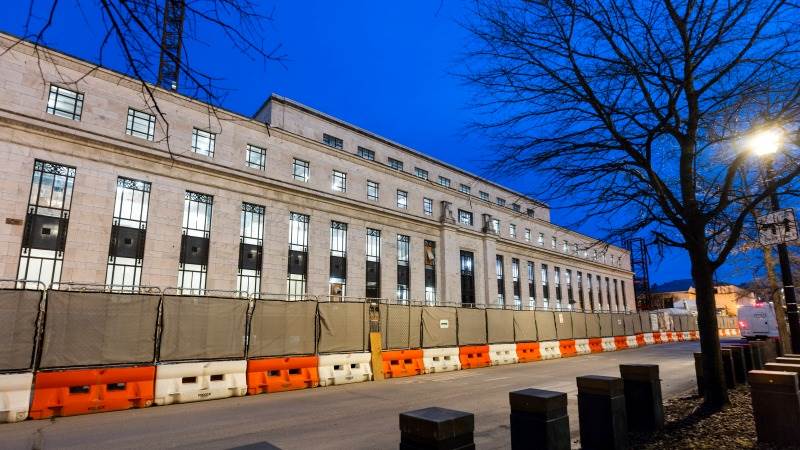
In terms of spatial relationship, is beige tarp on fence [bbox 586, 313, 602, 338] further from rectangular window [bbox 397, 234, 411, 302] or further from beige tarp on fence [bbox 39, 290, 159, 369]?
beige tarp on fence [bbox 39, 290, 159, 369]

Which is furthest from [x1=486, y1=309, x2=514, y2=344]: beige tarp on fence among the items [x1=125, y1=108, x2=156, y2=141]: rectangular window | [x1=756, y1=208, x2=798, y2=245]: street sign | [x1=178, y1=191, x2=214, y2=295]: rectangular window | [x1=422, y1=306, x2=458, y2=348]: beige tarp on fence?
[x1=125, y1=108, x2=156, y2=141]: rectangular window

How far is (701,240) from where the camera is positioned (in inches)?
320

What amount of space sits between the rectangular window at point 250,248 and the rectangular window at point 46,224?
8.87m

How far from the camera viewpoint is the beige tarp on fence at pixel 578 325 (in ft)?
83.5

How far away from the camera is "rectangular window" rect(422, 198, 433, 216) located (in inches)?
1602

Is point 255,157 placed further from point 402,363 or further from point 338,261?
point 402,363

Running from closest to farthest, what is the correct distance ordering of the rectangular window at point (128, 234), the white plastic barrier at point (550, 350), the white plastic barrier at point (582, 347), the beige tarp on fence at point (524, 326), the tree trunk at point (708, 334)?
the tree trunk at point (708, 334) < the beige tarp on fence at point (524, 326) < the rectangular window at point (128, 234) < the white plastic barrier at point (550, 350) < the white plastic barrier at point (582, 347)

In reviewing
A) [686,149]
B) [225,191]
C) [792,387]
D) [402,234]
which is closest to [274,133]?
[225,191]

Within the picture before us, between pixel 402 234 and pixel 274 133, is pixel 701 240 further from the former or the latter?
pixel 402 234

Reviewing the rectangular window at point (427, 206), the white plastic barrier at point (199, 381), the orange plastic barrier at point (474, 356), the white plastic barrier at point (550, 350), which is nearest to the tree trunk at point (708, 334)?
the orange plastic barrier at point (474, 356)

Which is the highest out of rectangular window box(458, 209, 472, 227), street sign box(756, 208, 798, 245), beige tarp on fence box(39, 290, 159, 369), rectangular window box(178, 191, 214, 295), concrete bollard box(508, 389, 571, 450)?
rectangular window box(458, 209, 472, 227)

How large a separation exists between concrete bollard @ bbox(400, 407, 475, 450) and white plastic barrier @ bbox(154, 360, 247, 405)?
30.6 feet

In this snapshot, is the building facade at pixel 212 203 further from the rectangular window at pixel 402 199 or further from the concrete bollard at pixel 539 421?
the concrete bollard at pixel 539 421

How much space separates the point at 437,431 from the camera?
135 inches
